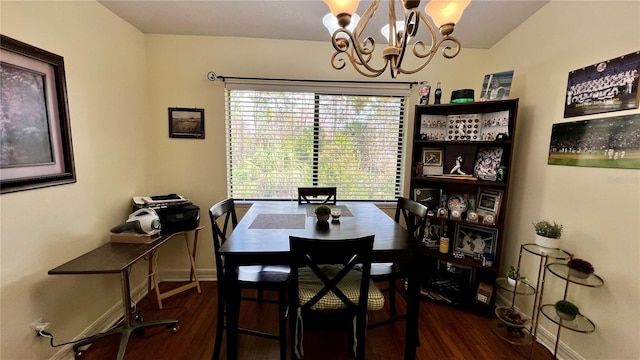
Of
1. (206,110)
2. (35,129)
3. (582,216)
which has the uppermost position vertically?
(206,110)

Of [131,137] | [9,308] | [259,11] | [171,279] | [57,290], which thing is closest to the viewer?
[9,308]

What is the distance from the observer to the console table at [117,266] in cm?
140

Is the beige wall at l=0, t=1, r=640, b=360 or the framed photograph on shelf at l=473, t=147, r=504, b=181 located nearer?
the beige wall at l=0, t=1, r=640, b=360

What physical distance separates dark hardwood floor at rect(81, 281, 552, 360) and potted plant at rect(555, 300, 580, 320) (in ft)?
1.42

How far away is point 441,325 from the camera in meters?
1.98

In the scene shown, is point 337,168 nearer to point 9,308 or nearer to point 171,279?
point 171,279

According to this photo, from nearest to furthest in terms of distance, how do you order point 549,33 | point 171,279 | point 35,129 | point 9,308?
point 9,308 → point 35,129 → point 549,33 → point 171,279

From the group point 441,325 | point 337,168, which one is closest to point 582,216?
point 441,325

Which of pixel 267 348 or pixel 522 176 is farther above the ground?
pixel 522 176

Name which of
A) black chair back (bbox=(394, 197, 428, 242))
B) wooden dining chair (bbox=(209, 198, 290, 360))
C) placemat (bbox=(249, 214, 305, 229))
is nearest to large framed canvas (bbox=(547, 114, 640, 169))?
black chair back (bbox=(394, 197, 428, 242))

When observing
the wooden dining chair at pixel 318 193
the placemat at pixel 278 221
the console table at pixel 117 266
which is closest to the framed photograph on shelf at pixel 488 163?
the wooden dining chair at pixel 318 193

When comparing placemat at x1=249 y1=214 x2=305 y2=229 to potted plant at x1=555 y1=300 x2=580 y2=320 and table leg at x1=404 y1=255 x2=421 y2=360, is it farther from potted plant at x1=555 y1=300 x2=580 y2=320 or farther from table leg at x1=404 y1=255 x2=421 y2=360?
potted plant at x1=555 y1=300 x2=580 y2=320

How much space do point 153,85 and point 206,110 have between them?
0.55m

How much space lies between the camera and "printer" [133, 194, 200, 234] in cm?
205
